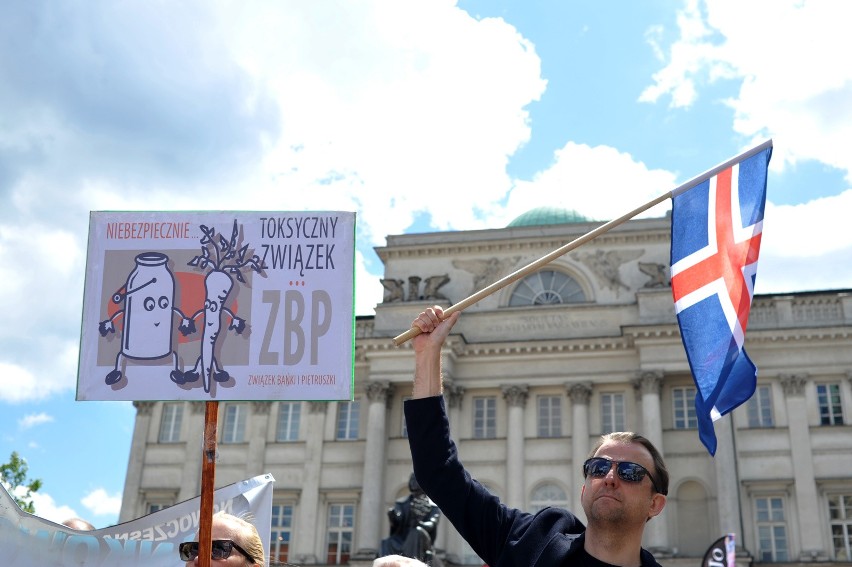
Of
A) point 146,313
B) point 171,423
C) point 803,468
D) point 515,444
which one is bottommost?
point 146,313

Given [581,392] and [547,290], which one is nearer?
[581,392]

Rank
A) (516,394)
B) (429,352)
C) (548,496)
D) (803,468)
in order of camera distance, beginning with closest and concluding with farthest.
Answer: (429,352)
(803,468)
(548,496)
(516,394)

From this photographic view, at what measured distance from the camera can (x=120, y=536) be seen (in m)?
7.25

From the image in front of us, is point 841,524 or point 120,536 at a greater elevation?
point 120,536

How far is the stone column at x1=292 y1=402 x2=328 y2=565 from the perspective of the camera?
39125 mm

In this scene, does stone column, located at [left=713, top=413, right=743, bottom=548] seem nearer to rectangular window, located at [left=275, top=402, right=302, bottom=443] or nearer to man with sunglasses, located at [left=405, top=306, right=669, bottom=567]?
rectangular window, located at [left=275, top=402, right=302, bottom=443]

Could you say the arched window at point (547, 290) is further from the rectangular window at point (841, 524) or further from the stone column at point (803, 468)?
the rectangular window at point (841, 524)

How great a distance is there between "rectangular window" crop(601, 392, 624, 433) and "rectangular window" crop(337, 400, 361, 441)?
9.78 m

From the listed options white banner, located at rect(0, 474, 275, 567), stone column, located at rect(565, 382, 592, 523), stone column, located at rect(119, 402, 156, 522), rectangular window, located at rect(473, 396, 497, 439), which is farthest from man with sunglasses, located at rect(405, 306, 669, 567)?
stone column, located at rect(119, 402, 156, 522)

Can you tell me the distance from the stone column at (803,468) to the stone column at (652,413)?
4.54 m

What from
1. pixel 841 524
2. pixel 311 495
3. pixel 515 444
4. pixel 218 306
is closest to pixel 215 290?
pixel 218 306

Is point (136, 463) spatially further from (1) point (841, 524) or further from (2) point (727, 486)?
(1) point (841, 524)

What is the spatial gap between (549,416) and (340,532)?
926 centimetres

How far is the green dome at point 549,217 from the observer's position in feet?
155
